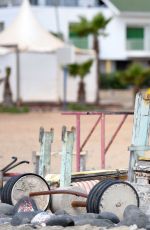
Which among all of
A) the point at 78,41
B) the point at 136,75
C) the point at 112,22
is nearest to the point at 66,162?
the point at 136,75

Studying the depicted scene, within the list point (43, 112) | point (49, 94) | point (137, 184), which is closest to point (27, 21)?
point (49, 94)

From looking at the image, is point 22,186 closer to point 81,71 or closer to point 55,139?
point 55,139

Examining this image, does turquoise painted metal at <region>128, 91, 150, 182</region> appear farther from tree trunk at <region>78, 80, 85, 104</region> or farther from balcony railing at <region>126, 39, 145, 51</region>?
balcony railing at <region>126, 39, 145, 51</region>

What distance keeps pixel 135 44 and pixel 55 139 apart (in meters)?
37.4

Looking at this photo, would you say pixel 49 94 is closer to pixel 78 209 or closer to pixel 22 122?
pixel 22 122

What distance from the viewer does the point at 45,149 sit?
36.7 feet

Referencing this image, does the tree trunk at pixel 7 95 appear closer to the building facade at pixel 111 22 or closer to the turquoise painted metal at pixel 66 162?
the building facade at pixel 111 22

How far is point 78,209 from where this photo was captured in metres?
9.80

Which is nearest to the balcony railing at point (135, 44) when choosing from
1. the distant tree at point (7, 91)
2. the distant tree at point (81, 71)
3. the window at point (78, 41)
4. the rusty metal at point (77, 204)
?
the window at point (78, 41)

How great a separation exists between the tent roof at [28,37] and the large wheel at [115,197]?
26.5 m

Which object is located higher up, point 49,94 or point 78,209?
point 49,94

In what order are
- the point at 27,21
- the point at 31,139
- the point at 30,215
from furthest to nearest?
the point at 27,21 < the point at 31,139 < the point at 30,215

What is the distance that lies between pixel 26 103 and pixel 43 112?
2.64 meters

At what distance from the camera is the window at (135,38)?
187 ft
